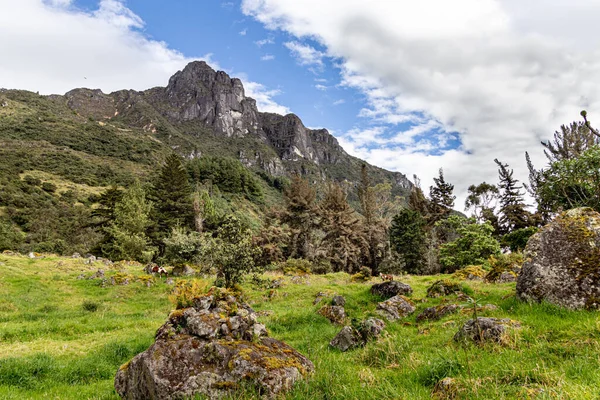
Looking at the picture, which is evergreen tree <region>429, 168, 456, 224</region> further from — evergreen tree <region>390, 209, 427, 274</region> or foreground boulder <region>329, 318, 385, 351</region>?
foreground boulder <region>329, 318, 385, 351</region>

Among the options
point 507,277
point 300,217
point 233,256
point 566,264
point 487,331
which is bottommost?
point 233,256

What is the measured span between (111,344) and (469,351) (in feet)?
34.1

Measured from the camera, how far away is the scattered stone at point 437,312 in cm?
998

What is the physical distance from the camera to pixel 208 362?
5.58 meters

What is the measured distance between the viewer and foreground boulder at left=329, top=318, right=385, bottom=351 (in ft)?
27.1

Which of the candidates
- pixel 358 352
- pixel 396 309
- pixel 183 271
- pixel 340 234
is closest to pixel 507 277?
pixel 396 309

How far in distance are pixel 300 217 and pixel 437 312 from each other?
33.3 metres

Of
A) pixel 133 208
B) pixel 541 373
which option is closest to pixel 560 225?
pixel 541 373

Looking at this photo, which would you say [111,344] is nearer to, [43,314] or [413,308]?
[43,314]

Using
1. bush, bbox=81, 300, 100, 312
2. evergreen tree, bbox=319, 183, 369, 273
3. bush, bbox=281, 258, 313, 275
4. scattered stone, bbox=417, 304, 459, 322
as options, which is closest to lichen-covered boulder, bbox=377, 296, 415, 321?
scattered stone, bbox=417, 304, 459, 322

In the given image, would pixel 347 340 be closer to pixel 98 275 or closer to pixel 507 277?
pixel 507 277

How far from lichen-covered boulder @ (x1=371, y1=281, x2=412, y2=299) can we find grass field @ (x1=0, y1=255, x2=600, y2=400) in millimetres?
449

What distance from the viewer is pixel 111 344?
398 inches

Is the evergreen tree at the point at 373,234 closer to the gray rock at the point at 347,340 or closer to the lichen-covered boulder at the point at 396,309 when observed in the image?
the lichen-covered boulder at the point at 396,309
